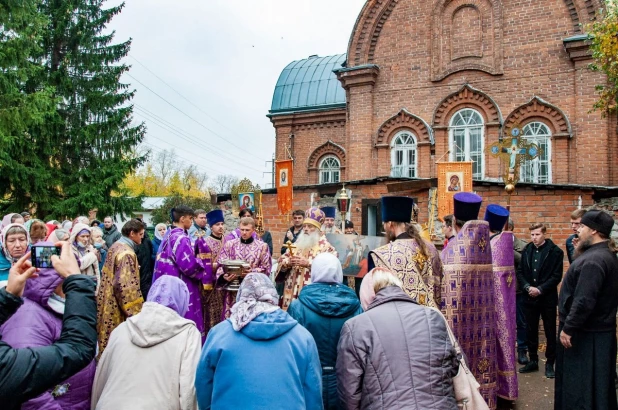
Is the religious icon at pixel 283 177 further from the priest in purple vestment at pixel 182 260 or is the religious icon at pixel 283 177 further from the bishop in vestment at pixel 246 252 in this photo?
the priest in purple vestment at pixel 182 260

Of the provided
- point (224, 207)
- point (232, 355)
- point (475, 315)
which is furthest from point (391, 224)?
point (224, 207)

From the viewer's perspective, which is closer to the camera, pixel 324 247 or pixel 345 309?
pixel 345 309

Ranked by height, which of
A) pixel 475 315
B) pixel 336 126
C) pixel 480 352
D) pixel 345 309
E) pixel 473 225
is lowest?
pixel 480 352

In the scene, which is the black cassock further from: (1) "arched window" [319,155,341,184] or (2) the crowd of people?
(1) "arched window" [319,155,341,184]

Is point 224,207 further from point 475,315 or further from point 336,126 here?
point 475,315

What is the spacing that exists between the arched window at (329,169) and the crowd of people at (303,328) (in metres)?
14.9

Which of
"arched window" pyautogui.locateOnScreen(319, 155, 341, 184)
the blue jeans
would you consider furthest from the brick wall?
the blue jeans

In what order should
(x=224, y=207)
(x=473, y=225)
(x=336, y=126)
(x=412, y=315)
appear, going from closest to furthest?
1. (x=412, y=315)
2. (x=473, y=225)
3. (x=224, y=207)
4. (x=336, y=126)

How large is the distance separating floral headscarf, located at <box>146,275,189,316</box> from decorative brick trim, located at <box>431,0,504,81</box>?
1519cm

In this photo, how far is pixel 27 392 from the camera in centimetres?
204

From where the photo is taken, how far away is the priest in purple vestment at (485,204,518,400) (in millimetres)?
5508

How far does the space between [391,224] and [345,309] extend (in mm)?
1474

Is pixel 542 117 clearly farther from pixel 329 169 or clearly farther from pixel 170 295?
pixel 170 295

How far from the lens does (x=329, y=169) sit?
857 inches
